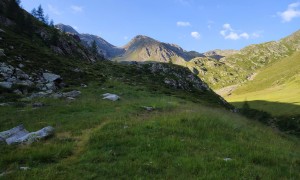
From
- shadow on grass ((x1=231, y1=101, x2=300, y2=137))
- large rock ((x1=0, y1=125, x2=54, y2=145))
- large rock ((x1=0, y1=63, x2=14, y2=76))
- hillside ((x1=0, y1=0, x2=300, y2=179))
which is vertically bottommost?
shadow on grass ((x1=231, y1=101, x2=300, y2=137))

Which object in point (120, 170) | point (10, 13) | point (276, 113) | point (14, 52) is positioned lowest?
point (276, 113)

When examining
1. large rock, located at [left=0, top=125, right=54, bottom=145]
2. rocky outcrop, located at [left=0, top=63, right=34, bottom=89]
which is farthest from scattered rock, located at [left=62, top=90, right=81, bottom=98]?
large rock, located at [left=0, top=125, right=54, bottom=145]

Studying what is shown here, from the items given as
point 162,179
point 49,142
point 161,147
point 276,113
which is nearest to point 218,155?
point 161,147

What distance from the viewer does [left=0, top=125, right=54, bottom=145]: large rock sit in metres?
16.5

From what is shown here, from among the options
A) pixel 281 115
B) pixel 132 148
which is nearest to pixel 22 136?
pixel 132 148

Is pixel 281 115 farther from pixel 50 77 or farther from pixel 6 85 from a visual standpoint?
pixel 6 85

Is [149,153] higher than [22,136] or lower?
higher

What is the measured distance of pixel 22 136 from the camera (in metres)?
17.8

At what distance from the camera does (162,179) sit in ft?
37.7

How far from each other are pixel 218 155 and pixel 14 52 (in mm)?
48356

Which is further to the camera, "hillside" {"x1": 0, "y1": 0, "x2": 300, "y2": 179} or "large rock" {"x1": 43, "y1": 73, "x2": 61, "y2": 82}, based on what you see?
"large rock" {"x1": 43, "y1": 73, "x2": 61, "y2": 82}

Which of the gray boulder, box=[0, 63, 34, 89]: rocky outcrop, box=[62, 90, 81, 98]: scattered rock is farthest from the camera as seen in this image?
the gray boulder

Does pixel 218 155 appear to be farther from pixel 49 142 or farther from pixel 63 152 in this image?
pixel 49 142

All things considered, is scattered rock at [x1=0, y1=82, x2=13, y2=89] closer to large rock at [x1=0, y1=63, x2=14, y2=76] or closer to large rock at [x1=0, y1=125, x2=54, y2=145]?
large rock at [x1=0, y1=63, x2=14, y2=76]
